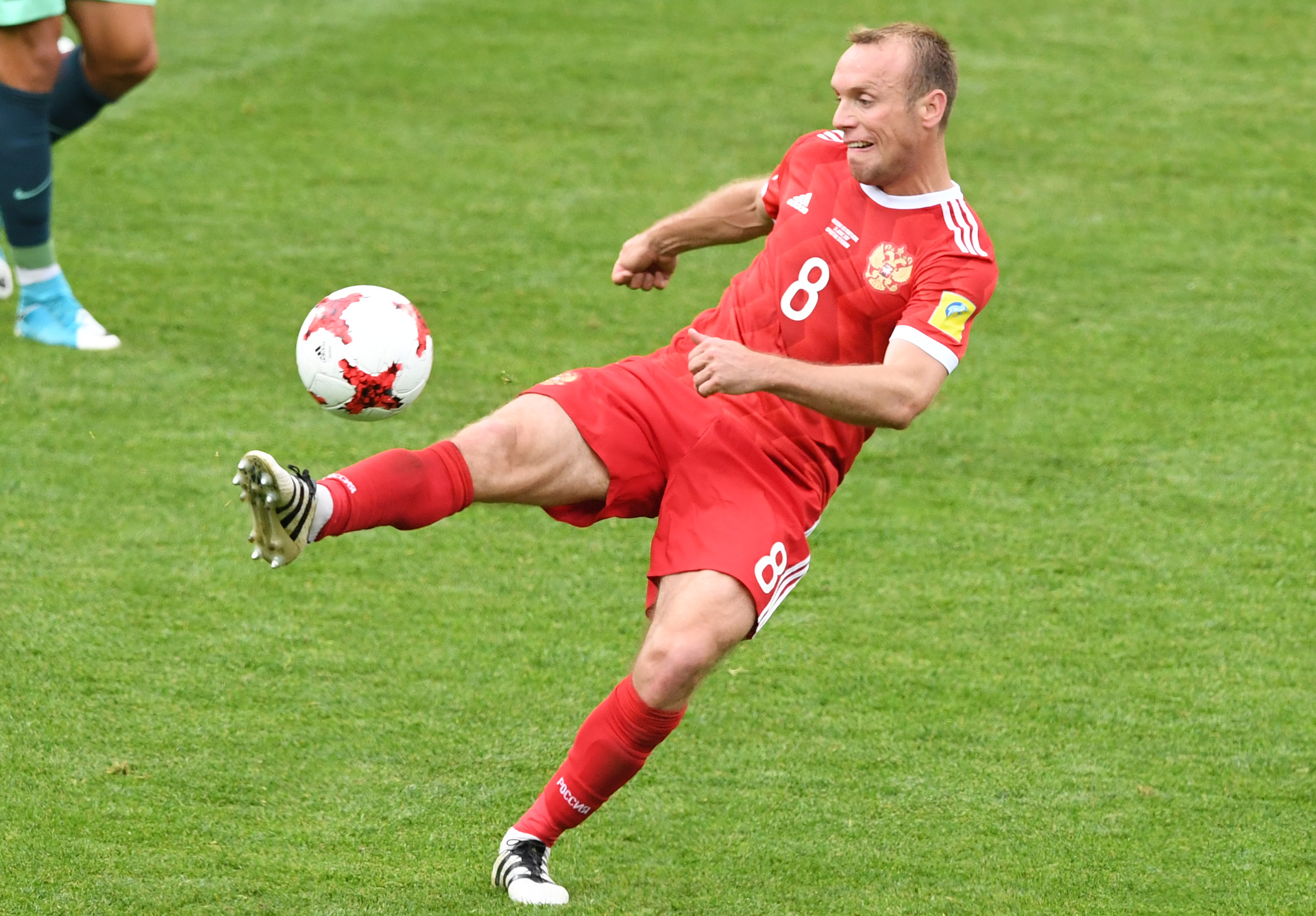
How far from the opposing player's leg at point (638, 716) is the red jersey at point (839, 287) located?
0.43 m

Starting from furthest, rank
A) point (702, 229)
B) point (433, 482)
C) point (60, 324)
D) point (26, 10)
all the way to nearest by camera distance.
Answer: point (60, 324) < point (26, 10) < point (702, 229) < point (433, 482)

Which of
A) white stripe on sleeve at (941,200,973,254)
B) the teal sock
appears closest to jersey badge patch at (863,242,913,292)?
white stripe on sleeve at (941,200,973,254)

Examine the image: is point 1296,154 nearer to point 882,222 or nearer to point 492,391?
point 492,391

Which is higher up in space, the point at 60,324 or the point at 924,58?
the point at 924,58

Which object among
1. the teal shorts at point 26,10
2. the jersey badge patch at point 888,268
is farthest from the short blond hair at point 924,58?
the teal shorts at point 26,10

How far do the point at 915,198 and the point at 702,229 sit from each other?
70 cm

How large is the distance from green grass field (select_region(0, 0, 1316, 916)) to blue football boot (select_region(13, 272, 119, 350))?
0.35 feet

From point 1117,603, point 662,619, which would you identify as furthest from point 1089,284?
point 662,619

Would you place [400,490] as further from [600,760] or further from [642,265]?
[642,265]

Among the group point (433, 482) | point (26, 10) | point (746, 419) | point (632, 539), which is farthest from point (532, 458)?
point (26, 10)

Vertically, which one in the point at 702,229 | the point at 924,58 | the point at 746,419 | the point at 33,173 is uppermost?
the point at 924,58

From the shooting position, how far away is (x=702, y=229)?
15.1 ft

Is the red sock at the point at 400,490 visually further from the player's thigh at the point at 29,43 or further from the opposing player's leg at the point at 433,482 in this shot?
the player's thigh at the point at 29,43

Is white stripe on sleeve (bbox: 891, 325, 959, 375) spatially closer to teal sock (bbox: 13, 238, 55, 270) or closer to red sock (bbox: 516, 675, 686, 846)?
red sock (bbox: 516, 675, 686, 846)
